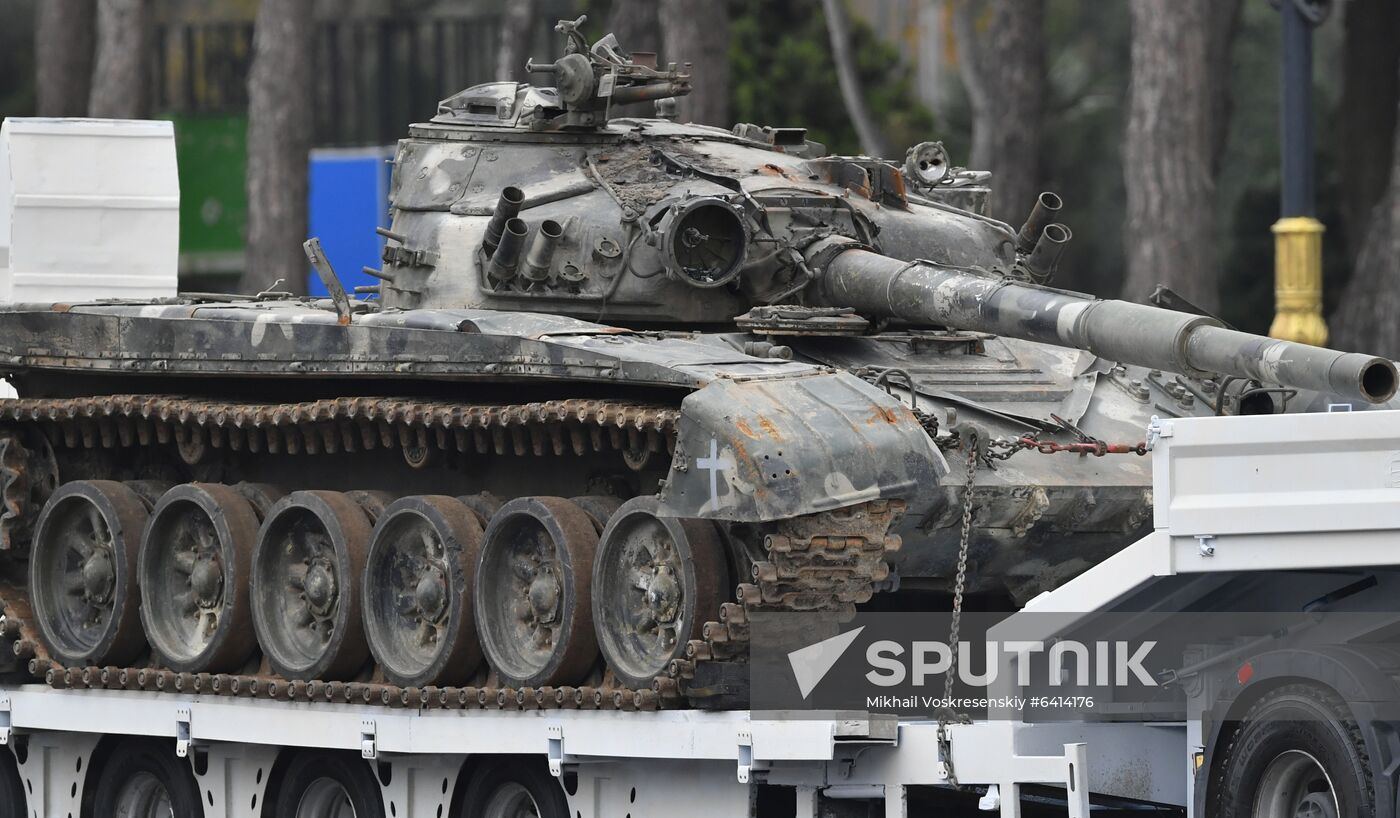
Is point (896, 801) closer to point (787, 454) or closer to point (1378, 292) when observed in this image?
point (787, 454)

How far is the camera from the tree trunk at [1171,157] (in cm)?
2330

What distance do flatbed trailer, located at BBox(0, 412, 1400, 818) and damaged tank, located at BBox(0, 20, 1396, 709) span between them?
0.20m

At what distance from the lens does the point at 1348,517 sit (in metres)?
8.68

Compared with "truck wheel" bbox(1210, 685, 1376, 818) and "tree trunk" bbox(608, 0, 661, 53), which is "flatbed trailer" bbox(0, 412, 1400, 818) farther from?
"tree trunk" bbox(608, 0, 661, 53)

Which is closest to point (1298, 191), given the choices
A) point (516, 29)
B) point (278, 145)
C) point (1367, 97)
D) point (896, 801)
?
point (1367, 97)

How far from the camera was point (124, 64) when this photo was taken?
28.3 m

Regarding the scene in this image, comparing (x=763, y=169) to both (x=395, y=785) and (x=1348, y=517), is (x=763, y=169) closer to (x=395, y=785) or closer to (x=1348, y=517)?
(x=395, y=785)

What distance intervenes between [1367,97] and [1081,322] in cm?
2044

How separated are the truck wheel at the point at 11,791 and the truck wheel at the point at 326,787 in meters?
1.95

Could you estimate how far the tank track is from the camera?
10.4 metres

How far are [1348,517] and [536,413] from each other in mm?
3783

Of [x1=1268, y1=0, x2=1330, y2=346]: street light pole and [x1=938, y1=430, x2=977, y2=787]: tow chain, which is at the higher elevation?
[x1=1268, y1=0, x2=1330, y2=346]: street light pole

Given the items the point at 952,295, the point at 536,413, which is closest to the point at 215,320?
the point at 536,413

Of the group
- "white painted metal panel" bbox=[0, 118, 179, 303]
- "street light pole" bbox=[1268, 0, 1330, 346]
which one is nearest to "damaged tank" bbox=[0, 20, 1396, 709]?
"white painted metal panel" bbox=[0, 118, 179, 303]
